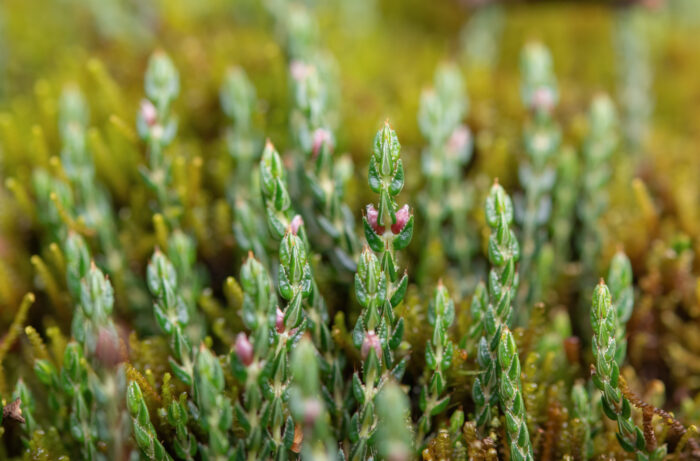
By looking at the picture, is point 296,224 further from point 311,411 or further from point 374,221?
point 311,411

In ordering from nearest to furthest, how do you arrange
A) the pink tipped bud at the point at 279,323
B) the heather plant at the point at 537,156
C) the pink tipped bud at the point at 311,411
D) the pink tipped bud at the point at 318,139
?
the pink tipped bud at the point at 311,411, the pink tipped bud at the point at 279,323, the pink tipped bud at the point at 318,139, the heather plant at the point at 537,156

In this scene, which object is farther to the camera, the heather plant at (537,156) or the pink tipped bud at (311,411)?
the heather plant at (537,156)

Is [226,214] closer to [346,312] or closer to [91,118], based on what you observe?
[346,312]

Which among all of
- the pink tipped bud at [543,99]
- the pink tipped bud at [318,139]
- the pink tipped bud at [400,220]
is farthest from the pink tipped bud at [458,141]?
the pink tipped bud at [400,220]

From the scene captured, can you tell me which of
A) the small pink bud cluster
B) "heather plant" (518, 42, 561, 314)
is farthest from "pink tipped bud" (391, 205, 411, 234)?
"heather plant" (518, 42, 561, 314)

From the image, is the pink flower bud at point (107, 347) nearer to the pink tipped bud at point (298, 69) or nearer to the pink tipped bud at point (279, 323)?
the pink tipped bud at point (279, 323)
